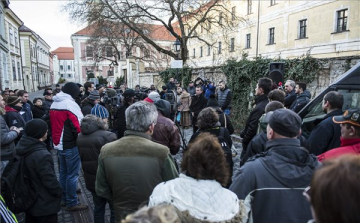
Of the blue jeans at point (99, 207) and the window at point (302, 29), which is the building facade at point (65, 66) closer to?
the window at point (302, 29)

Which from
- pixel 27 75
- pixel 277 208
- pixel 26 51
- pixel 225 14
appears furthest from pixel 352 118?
pixel 26 51

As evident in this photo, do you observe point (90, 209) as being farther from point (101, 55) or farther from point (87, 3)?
point (101, 55)

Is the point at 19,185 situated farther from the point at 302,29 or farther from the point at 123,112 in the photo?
the point at 302,29

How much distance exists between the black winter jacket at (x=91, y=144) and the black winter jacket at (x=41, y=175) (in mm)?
493

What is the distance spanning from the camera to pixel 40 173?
277cm

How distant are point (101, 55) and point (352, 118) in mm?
39530

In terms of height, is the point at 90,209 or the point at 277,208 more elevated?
the point at 277,208

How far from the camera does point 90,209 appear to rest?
4.27 metres

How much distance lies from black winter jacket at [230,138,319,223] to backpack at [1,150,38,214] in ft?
7.53

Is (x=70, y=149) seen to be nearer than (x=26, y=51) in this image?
Yes

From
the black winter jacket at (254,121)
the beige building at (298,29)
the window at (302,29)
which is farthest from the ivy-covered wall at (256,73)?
the window at (302,29)

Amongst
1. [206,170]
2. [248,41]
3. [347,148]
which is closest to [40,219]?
[206,170]

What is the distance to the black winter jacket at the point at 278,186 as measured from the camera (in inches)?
69.2

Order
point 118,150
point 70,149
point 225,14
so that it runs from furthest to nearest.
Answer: point 225,14 → point 70,149 → point 118,150
